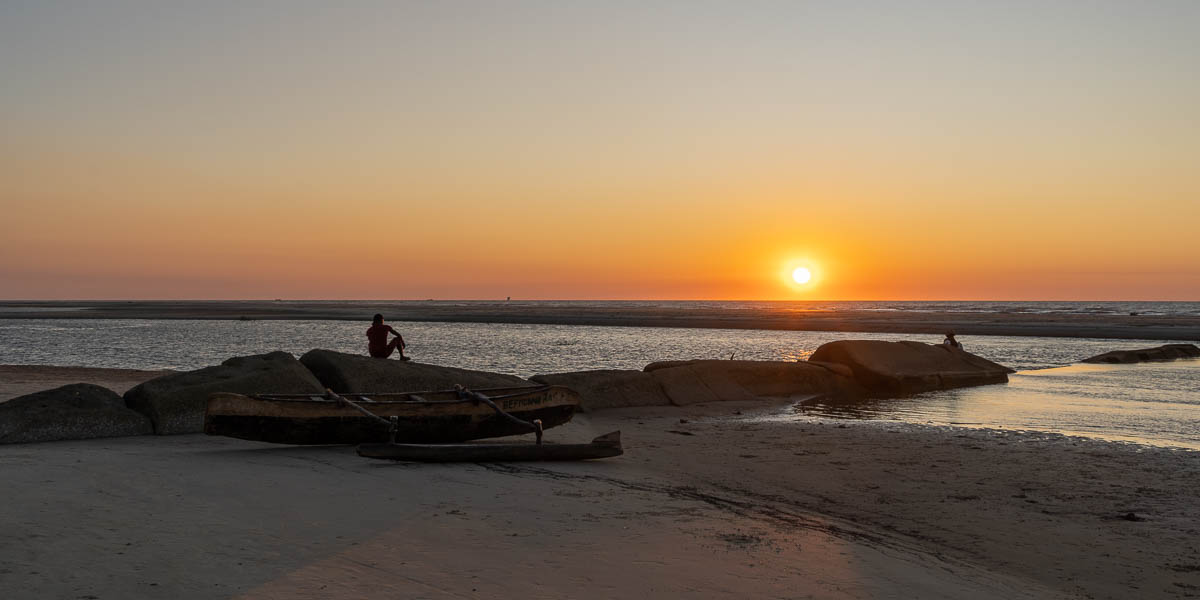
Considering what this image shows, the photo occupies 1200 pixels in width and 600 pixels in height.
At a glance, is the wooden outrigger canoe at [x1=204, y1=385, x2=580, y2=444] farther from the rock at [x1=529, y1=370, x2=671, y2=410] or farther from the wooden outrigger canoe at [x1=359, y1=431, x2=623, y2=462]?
the rock at [x1=529, y1=370, x2=671, y2=410]

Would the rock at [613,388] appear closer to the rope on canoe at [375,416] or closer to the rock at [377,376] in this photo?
the rock at [377,376]

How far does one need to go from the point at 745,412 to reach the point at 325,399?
8.43m

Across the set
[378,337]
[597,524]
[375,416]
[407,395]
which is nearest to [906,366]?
[378,337]

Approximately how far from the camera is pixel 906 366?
20.7m

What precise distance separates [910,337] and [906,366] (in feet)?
95.3

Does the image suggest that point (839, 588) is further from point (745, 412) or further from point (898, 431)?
point (745, 412)

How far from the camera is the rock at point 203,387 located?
1127 centimetres

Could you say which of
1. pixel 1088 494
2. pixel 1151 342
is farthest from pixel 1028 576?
pixel 1151 342

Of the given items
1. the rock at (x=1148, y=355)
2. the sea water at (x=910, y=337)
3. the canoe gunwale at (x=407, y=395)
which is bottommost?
the sea water at (x=910, y=337)

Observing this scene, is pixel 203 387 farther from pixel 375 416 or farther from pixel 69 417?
pixel 375 416

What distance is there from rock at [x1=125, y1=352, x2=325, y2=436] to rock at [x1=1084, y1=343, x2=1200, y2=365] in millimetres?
25745

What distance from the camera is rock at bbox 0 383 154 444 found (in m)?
10.1

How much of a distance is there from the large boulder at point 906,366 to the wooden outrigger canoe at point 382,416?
10.5m

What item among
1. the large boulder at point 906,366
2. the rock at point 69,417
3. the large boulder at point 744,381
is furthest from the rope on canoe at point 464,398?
the large boulder at point 906,366
